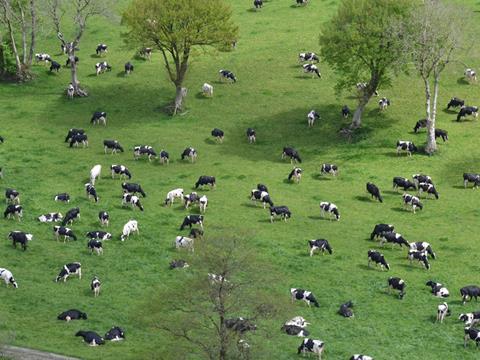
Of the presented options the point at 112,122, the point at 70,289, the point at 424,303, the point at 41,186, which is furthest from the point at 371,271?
the point at 112,122

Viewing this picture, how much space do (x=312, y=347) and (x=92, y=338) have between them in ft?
37.2

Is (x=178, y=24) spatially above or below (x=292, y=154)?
above

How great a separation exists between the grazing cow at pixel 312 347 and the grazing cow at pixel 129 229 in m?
19.3

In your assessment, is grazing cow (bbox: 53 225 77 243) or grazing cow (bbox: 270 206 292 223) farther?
grazing cow (bbox: 270 206 292 223)

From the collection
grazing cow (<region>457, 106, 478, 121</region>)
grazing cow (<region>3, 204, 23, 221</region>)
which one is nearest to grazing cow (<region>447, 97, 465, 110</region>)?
grazing cow (<region>457, 106, 478, 121</region>)

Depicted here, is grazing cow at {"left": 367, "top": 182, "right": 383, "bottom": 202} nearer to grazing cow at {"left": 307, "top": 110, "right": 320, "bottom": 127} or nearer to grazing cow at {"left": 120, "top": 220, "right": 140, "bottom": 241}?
grazing cow at {"left": 307, "top": 110, "right": 320, "bottom": 127}

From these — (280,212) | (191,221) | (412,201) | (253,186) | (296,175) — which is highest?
(191,221)

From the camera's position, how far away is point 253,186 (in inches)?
3236

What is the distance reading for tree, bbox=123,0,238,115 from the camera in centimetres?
9538

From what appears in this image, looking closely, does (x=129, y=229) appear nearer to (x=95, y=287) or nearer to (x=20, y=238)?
(x=20, y=238)

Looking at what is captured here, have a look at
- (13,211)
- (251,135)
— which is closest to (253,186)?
(251,135)

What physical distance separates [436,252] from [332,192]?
1281 cm

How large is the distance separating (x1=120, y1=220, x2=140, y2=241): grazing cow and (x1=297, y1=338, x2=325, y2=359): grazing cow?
19.3m

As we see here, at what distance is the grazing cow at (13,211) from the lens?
73250 millimetres
